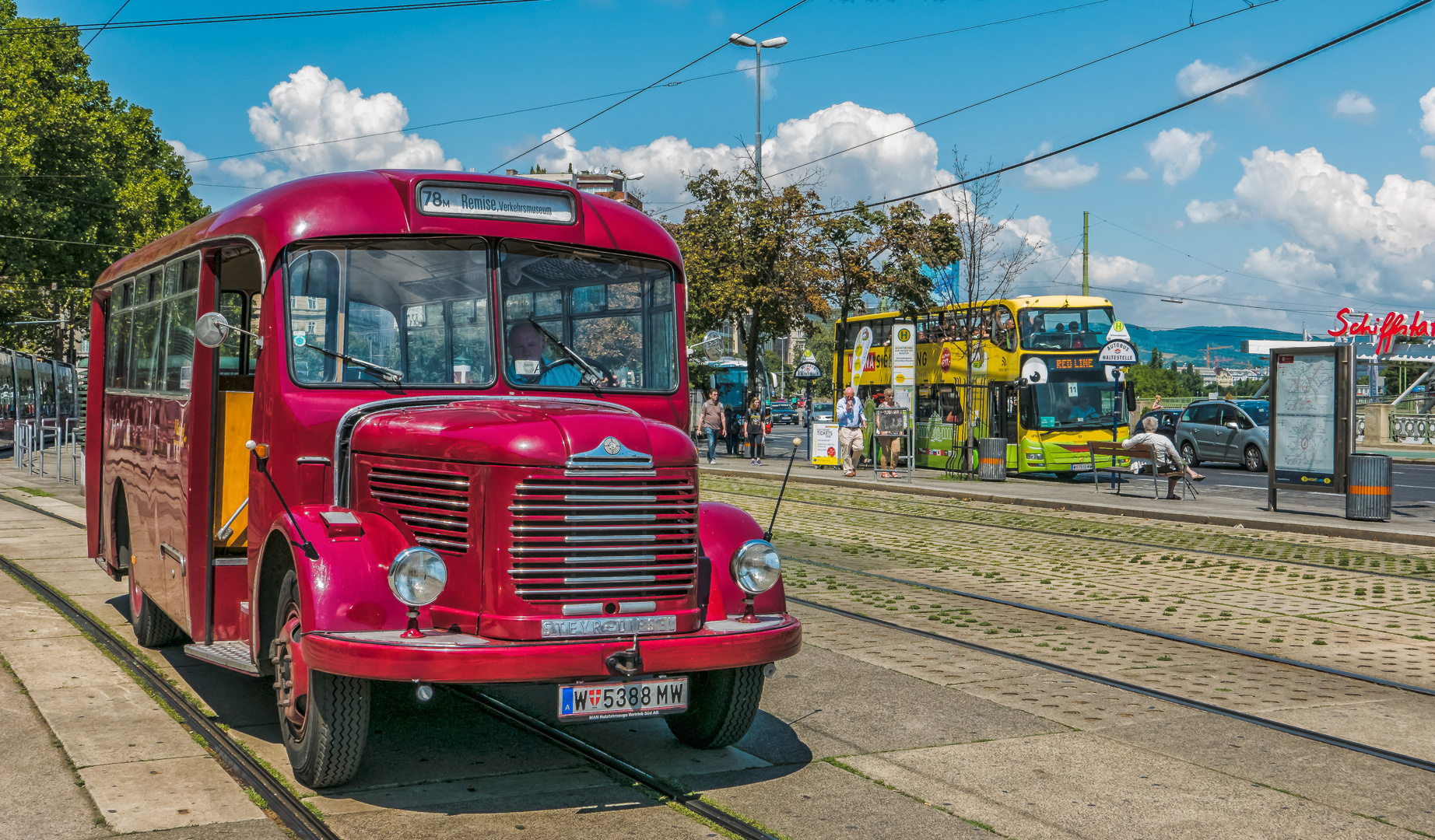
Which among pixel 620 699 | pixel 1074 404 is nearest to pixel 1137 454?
pixel 1074 404

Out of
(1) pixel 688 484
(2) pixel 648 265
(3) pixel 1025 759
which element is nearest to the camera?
(1) pixel 688 484

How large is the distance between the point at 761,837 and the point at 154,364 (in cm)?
493

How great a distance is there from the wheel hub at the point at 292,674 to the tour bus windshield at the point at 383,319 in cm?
119

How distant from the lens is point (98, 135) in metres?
40.6

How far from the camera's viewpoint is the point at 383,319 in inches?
235

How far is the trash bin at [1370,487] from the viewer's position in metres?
16.8

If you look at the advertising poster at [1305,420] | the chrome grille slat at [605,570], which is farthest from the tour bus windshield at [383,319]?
the advertising poster at [1305,420]

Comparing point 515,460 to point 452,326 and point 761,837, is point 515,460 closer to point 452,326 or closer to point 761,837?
point 452,326

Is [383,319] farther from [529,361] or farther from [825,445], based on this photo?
[825,445]

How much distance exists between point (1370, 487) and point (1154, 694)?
1142 cm

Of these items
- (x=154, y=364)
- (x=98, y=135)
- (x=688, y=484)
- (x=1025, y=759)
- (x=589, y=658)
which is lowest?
(x=1025, y=759)

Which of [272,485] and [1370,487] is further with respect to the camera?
Answer: [1370,487]

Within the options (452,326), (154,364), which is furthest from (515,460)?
(154,364)

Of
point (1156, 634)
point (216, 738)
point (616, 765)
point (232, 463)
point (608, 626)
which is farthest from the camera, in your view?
point (1156, 634)
